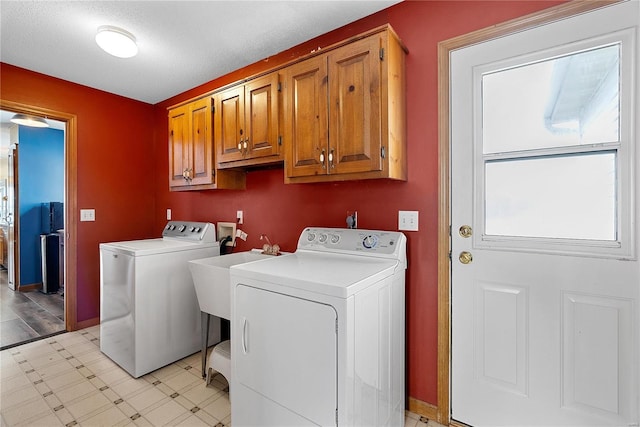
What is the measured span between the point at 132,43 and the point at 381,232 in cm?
217

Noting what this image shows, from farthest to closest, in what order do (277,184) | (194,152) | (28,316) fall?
(28,316), (194,152), (277,184)

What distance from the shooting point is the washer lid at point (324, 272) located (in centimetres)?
123

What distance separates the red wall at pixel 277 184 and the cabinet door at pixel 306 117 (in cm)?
35

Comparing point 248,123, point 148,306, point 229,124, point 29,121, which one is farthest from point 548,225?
point 29,121

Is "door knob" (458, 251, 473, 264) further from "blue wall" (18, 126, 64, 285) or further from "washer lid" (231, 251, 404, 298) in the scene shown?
"blue wall" (18, 126, 64, 285)

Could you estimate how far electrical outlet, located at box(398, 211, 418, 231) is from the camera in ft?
5.85

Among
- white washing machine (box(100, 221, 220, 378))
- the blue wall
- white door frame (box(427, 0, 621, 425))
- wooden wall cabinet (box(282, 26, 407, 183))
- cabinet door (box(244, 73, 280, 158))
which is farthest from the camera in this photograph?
the blue wall

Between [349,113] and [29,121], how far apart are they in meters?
4.63

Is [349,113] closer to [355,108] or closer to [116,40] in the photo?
[355,108]

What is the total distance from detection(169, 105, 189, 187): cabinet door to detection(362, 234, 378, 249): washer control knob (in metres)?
1.82

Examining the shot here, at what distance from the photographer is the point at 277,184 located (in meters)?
2.47

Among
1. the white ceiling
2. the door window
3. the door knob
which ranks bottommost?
the door knob

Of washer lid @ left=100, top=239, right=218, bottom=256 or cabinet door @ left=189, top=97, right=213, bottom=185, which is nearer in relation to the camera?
washer lid @ left=100, top=239, right=218, bottom=256

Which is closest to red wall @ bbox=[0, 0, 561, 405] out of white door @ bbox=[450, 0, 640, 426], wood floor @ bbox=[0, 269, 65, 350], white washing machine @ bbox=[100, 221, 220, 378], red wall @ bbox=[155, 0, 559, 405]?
red wall @ bbox=[155, 0, 559, 405]
